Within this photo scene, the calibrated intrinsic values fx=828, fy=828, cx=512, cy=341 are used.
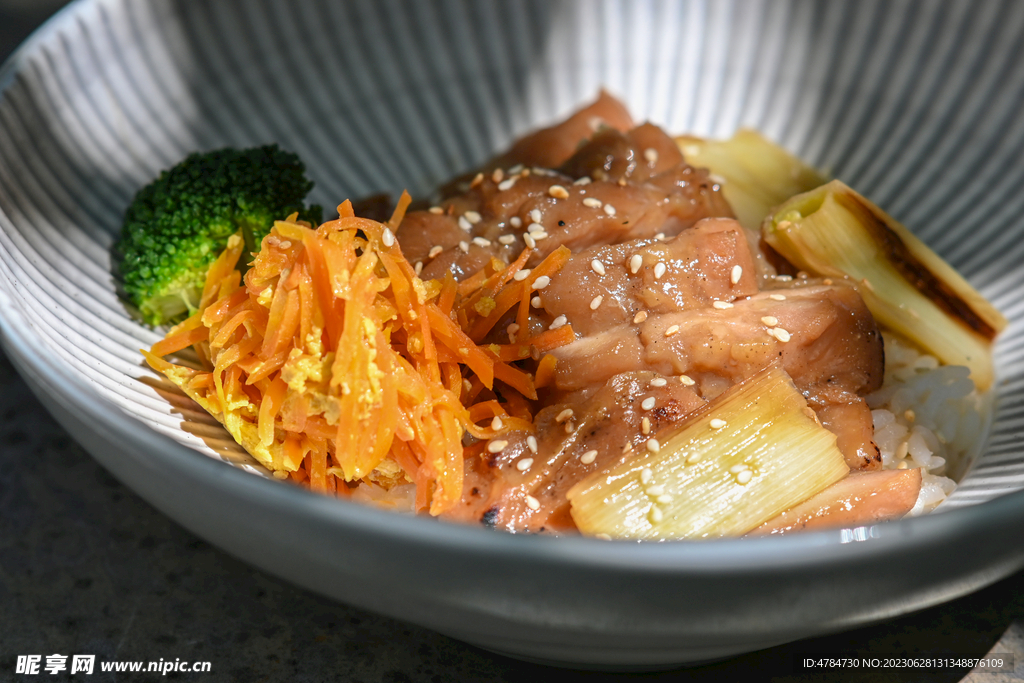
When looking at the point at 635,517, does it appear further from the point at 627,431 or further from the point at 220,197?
the point at 220,197

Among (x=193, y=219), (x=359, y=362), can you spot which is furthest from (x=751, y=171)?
(x=193, y=219)

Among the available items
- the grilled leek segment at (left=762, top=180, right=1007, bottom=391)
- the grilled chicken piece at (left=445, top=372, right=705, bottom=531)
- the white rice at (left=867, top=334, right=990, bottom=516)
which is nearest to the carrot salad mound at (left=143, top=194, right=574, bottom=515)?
the grilled chicken piece at (left=445, top=372, right=705, bottom=531)

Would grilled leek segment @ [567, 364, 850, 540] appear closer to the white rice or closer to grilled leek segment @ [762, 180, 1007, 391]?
the white rice

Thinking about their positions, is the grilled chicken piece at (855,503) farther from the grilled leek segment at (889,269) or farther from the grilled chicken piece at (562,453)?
the grilled leek segment at (889,269)

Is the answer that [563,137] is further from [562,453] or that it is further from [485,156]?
[562,453]

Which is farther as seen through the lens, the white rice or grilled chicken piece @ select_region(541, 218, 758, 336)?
the white rice

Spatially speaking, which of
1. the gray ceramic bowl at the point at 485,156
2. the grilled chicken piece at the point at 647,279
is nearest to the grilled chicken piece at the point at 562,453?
the grilled chicken piece at the point at 647,279
